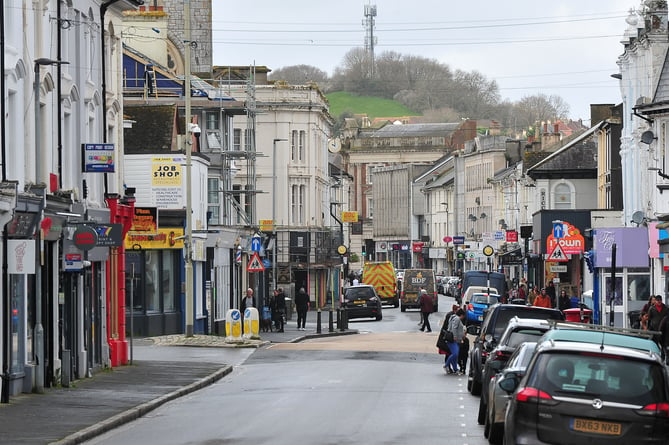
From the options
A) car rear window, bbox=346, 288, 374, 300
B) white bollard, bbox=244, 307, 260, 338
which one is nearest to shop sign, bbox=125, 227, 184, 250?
white bollard, bbox=244, 307, 260, 338

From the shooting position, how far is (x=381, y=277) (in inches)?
3452

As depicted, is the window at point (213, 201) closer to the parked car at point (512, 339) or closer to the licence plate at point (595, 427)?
the parked car at point (512, 339)

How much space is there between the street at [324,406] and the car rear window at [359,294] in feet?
89.7

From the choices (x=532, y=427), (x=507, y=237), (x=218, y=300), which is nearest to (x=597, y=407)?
(x=532, y=427)

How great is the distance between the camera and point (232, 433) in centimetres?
1978

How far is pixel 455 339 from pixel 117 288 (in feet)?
27.9

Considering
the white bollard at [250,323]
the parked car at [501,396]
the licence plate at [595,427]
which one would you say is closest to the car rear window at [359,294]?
the white bollard at [250,323]

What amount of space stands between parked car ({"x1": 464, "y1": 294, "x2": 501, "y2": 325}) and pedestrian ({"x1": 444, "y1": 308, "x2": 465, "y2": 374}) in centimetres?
2594

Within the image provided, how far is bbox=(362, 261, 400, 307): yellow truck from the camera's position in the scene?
286 feet

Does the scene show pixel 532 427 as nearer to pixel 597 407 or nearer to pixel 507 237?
pixel 597 407

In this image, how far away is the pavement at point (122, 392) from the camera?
20.2 m

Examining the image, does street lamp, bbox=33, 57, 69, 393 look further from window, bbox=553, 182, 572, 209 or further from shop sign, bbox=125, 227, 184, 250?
window, bbox=553, 182, 572, 209

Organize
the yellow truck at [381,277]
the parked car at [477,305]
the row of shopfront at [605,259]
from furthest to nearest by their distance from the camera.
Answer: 1. the yellow truck at [381,277]
2. the parked car at [477,305]
3. the row of shopfront at [605,259]

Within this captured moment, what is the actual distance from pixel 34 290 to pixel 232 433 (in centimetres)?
812
